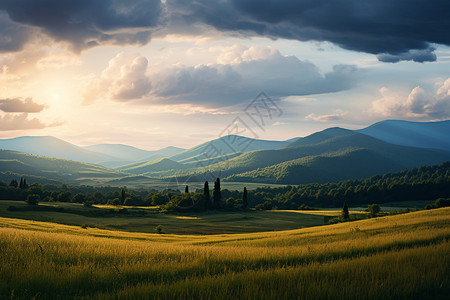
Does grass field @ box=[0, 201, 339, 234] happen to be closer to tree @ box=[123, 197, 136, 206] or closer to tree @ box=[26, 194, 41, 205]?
tree @ box=[26, 194, 41, 205]

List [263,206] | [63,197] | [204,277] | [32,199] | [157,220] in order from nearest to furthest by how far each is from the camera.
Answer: [204,277], [157,220], [32,199], [63,197], [263,206]

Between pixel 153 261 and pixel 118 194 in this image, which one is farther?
pixel 118 194

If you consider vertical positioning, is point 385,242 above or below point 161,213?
above

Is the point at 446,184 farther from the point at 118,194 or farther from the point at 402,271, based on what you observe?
the point at 402,271

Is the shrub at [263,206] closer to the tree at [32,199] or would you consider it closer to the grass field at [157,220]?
the grass field at [157,220]

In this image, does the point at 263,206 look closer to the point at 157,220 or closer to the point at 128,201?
the point at 128,201

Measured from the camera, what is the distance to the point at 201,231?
82688 millimetres

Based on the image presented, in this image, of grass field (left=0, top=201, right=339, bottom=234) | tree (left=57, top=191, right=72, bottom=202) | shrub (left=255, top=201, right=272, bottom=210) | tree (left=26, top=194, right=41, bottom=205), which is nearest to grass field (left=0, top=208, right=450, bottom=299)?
grass field (left=0, top=201, right=339, bottom=234)

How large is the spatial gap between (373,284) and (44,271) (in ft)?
30.4

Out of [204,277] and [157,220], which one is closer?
[204,277]

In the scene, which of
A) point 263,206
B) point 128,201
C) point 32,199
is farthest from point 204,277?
point 263,206

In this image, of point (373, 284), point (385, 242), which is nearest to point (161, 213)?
point (385, 242)

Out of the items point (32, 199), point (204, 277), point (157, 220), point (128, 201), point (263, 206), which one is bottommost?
point (263, 206)

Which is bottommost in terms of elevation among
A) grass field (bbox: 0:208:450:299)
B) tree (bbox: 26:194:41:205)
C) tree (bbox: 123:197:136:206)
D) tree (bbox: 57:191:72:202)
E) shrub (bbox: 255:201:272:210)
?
shrub (bbox: 255:201:272:210)
